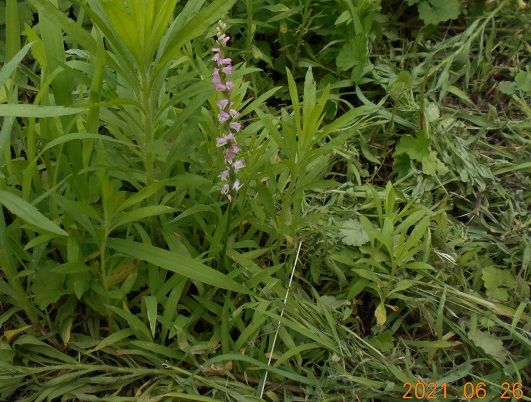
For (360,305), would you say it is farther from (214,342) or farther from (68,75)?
(68,75)

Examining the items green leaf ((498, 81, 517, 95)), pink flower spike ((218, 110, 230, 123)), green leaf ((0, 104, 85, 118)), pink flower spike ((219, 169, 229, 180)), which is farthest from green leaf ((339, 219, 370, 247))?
green leaf ((498, 81, 517, 95))

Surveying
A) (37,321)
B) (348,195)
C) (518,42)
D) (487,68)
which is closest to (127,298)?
(37,321)

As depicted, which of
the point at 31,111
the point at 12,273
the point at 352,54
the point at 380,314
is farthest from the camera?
the point at 352,54

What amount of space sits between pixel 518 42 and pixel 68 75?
82.5 inches

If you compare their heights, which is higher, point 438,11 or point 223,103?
point 223,103

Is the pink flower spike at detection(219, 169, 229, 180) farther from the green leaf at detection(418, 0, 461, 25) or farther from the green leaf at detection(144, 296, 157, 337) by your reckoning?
the green leaf at detection(418, 0, 461, 25)

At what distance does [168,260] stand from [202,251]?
10.6 inches

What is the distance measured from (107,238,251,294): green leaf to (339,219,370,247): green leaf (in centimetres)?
52

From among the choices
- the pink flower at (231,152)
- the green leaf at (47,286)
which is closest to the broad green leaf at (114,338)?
the green leaf at (47,286)

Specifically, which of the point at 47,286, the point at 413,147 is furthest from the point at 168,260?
the point at 413,147

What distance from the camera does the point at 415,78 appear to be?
2.63m

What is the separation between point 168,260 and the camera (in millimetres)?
1563

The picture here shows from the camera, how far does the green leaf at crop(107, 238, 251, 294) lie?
61.3 inches

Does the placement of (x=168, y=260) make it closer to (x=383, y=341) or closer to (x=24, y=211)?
(x=24, y=211)
